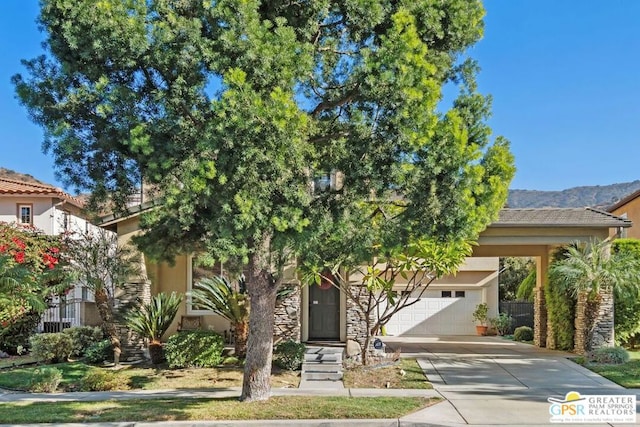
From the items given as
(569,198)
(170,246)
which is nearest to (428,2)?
(170,246)

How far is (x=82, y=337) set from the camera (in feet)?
52.2

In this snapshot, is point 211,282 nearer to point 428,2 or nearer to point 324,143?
point 324,143

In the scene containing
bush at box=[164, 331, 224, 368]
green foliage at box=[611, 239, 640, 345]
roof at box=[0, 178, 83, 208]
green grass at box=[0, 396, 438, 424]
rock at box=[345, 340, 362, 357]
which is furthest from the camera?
roof at box=[0, 178, 83, 208]

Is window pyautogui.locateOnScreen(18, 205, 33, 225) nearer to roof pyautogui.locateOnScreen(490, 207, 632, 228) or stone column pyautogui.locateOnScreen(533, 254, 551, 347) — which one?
roof pyautogui.locateOnScreen(490, 207, 632, 228)

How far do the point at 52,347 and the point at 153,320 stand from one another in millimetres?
2803

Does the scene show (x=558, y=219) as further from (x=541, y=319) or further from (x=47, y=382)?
(x=47, y=382)

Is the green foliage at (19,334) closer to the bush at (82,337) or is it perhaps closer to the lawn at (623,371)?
the bush at (82,337)

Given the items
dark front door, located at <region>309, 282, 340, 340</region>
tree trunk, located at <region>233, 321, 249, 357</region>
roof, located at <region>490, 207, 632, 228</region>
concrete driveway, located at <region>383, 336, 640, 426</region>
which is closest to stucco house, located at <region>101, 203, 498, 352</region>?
dark front door, located at <region>309, 282, 340, 340</region>

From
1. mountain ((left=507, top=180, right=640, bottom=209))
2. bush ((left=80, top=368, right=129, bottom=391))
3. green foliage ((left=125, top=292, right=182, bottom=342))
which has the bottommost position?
bush ((left=80, top=368, right=129, bottom=391))

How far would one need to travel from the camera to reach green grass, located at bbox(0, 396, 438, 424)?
918cm

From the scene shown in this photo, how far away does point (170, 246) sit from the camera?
32.3 feet

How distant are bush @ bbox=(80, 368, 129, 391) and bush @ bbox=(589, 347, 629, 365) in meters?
10.9

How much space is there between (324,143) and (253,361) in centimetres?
378

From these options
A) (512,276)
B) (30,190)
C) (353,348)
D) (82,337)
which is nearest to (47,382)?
(82,337)
